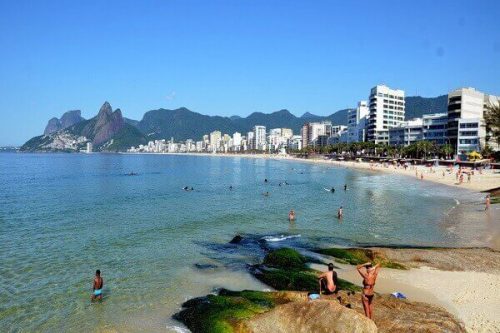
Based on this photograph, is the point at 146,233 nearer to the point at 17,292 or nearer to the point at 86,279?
the point at 86,279

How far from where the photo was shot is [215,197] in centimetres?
5384

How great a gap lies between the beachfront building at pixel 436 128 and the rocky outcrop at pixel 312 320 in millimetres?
132877

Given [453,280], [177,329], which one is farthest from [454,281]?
[177,329]

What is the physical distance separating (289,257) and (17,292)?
1267 cm

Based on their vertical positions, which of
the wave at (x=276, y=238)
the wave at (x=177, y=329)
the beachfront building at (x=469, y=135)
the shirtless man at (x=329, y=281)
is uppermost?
the beachfront building at (x=469, y=135)

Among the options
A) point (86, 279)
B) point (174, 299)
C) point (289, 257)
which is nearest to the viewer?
point (174, 299)

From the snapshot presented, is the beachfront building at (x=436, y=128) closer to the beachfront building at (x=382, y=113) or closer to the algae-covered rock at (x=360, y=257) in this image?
the beachfront building at (x=382, y=113)

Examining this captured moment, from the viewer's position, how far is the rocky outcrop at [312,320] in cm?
1060

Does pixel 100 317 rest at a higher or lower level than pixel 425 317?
lower

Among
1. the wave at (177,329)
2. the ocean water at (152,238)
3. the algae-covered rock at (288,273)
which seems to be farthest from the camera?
the algae-covered rock at (288,273)

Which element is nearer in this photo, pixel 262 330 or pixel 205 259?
pixel 262 330

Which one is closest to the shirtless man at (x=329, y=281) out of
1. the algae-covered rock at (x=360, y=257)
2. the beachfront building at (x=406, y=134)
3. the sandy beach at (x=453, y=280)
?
the sandy beach at (x=453, y=280)

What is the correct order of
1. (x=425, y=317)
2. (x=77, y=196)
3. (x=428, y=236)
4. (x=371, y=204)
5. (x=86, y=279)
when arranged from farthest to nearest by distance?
(x=77, y=196) < (x=371, y=204) < (x=428, y=236) < (x=86, y=279) < (x=425, y=317)

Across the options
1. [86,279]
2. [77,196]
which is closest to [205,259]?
[86,279]
